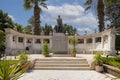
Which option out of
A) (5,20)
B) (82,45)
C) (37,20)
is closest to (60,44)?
(82,45)

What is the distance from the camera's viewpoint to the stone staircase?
50.4ft

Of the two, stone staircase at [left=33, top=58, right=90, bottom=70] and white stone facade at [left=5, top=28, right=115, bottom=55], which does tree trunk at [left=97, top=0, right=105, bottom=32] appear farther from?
stone staircase at [left=33, top=58, right=90, bottom=70]

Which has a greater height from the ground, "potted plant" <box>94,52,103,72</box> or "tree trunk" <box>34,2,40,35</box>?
"tree trunk" <box>34,2,40,35</box>

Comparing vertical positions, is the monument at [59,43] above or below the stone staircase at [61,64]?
above

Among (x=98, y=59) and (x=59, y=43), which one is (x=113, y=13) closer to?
(x=59, y=43)

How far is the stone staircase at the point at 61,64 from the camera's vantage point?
50.4 ft

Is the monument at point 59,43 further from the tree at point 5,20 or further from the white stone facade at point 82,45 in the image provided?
the tree at point 5,20

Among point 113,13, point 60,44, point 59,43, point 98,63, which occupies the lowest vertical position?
point 98,63

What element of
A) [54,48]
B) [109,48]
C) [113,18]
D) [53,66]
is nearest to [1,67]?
[53,66]

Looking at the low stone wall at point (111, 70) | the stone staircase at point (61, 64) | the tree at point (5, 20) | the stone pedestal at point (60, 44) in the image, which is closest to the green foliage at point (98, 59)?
the low stone wall at point (111, 70)

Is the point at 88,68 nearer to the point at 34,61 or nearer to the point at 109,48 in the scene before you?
the point at 34,61

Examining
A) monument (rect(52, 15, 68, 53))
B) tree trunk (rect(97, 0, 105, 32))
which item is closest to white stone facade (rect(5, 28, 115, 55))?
tree trunk (rect(97, 0, 105, 32))

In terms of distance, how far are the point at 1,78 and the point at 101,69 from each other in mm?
10226

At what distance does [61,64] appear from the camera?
1625 centimetres
